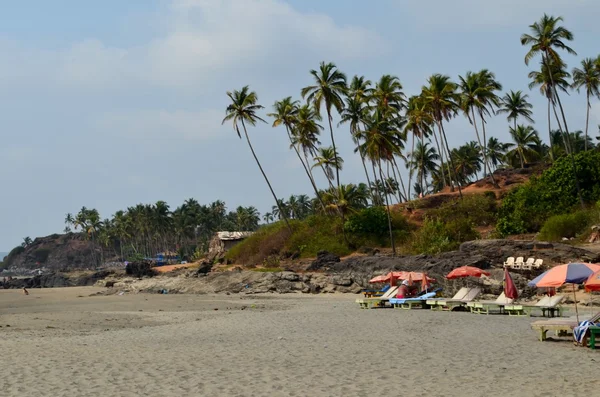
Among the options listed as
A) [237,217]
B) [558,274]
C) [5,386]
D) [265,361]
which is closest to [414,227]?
[558,274]

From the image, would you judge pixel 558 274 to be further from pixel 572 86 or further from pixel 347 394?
pixel 572 86

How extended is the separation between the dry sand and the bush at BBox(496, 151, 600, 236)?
28.9 metres

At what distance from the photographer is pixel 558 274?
47.1ft

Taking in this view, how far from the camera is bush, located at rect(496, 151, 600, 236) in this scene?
46.6 meters

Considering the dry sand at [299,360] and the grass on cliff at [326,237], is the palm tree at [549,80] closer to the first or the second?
the grass on cliff at [326,237]

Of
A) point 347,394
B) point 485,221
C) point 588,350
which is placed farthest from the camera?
point 485,221

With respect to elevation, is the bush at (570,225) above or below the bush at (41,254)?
below

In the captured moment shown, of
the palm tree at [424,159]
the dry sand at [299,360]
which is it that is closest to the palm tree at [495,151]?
the palm tree at [424,159]

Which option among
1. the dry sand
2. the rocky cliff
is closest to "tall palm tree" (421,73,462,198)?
the dry sand

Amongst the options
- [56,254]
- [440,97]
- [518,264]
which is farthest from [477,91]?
[56,254]

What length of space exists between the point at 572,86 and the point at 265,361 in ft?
196

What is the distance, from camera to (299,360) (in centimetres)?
1182

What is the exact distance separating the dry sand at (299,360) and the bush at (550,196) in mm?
28881

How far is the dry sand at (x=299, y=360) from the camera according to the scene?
911 centimetres
